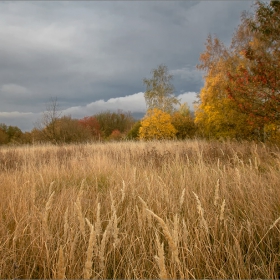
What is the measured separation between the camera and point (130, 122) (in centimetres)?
3825

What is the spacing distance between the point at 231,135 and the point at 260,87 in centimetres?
487

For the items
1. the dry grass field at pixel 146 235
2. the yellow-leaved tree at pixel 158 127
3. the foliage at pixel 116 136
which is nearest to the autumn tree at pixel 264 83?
the dry grass field at pixel 146 235

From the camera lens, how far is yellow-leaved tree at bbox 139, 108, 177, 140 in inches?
731

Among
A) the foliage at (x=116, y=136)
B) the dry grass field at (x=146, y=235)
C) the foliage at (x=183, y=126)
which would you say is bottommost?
the dry grass field at (x=146, y=235)

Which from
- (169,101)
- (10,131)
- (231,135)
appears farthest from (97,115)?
(231,135)

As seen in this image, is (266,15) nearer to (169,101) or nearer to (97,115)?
(169,101)

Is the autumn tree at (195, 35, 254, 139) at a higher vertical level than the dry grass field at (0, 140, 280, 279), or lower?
higher

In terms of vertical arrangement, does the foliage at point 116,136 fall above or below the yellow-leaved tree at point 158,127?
below

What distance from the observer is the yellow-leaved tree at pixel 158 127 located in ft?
61.0

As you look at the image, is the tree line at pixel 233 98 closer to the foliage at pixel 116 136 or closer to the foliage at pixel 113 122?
the foliage at pixel 116 136

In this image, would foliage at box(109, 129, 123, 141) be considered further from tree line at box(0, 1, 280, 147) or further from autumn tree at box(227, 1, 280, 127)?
autumn tree at box(227, 1, 280, 127)

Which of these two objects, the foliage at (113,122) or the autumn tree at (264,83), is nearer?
the autumn tree at (264,83)

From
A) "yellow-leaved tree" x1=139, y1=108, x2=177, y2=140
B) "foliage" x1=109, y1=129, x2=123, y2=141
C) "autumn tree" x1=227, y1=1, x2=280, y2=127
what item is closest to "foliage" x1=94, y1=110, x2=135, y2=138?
"foliage" x1=109, y1=129, x2=123, y2=141

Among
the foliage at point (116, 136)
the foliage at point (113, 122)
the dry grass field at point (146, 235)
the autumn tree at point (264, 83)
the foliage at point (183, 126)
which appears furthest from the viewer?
the foliage at point (113, 122)
